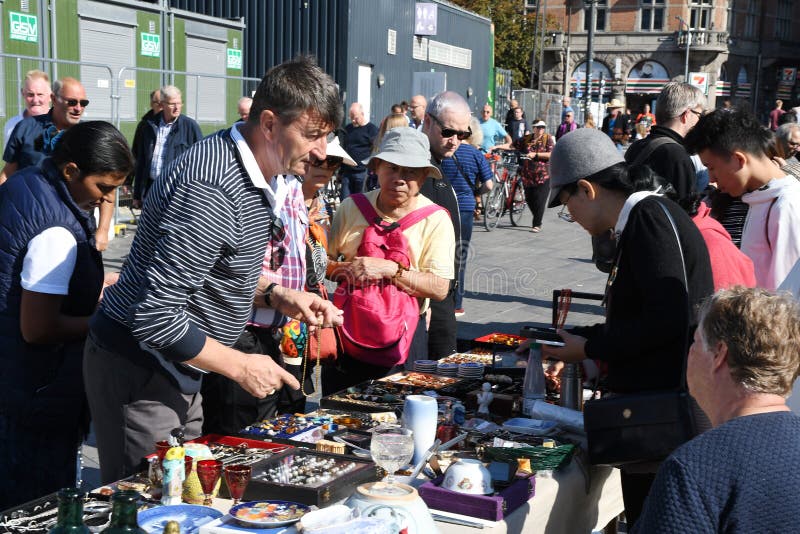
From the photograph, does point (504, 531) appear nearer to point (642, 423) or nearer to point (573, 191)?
point (642, 423)

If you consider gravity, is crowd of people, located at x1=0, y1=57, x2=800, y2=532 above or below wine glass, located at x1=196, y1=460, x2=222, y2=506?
above

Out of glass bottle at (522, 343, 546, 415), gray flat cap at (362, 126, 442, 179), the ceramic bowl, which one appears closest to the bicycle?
gray flat cap at (362, 126, 442, 179)

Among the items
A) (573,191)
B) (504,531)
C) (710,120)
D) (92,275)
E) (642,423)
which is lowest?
(504,531)

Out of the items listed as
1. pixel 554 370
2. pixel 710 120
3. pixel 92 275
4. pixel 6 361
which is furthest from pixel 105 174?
pixel 710 120

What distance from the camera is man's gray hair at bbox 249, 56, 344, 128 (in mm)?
2451

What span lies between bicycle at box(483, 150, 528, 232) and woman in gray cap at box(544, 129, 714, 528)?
11003 millimetres

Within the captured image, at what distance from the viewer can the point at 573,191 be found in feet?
9.75

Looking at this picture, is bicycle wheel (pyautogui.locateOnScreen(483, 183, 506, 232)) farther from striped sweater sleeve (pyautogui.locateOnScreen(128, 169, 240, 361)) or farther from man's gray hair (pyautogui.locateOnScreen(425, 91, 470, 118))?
striped sweater sleeve (pyautogui.locateOnScreen(128, 169, 240, 361))

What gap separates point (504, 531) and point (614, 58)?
60.2 metres

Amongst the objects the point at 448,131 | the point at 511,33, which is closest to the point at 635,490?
the point at 448,131

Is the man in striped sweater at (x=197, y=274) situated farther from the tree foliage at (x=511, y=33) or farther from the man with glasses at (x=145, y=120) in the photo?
the tree foliage at (x=511, y=33)

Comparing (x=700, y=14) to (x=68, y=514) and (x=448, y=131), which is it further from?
(x=68, y=514)

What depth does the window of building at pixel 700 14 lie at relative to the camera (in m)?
59.4

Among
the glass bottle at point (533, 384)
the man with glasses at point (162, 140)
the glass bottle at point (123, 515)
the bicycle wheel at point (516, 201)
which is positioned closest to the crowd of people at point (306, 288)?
the glass bottle at point (533, 384)
